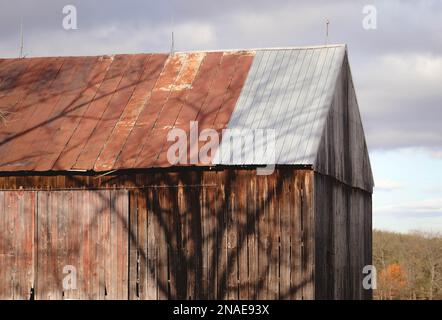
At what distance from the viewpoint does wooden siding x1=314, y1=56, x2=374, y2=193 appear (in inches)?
792

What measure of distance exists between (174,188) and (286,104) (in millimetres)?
3521

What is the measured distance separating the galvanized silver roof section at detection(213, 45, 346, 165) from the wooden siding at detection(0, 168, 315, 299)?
49 cm

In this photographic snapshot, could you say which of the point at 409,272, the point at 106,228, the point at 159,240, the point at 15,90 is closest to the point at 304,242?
the point at 159,240

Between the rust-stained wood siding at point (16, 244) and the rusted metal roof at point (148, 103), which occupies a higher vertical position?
the rusted metal roof at point (148, 103)

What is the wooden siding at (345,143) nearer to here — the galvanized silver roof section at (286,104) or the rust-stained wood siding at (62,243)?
the galvanized silver roof section at (286,104)

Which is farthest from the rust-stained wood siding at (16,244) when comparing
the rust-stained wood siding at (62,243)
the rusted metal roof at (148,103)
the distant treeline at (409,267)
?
the distant treeline at (409,267)

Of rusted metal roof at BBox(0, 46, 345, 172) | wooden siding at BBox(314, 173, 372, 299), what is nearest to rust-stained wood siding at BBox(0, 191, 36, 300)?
rusted metal roof at BBox(0, 46, 345, 172)

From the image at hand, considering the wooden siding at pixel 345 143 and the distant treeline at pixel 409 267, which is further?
the distant treeline at pixel 409 267

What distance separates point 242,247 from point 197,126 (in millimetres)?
3212

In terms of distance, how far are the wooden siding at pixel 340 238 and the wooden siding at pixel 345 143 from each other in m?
0.33

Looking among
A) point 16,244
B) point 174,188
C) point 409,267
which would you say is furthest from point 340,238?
point 409,267

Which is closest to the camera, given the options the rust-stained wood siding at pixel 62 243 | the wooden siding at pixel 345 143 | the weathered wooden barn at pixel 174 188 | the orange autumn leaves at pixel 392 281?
the weathered wooden barn at pixel 174 188

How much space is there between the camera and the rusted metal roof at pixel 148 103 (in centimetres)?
1964

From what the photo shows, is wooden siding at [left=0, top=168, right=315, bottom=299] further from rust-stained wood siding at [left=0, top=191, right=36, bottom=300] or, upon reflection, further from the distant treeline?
the distant treeline
